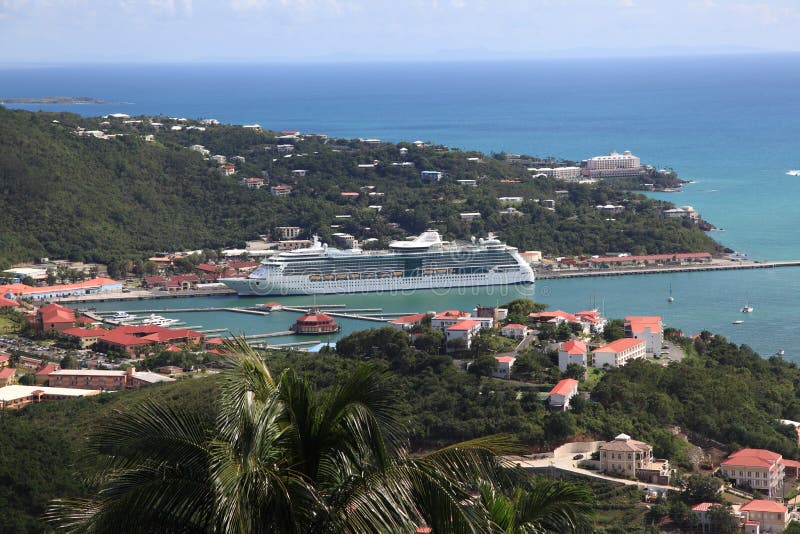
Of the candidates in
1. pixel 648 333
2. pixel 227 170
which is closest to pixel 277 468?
pixel 648 333

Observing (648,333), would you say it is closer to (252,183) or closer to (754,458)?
(754,458)

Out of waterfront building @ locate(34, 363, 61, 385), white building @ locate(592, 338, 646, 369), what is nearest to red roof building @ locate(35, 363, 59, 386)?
waterfront building @ locate(34, 363, 61, 385)

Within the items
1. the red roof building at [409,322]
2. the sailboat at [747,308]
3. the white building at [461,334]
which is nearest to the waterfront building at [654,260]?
the sailboat at [747,308]

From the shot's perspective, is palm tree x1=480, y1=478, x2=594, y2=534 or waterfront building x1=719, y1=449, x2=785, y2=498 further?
waterfront building x1=719, y1=449, x2=785, y2=498

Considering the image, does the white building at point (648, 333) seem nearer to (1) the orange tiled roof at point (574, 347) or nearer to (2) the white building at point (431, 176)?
(1) the orange tiled roof at point (574, 347)

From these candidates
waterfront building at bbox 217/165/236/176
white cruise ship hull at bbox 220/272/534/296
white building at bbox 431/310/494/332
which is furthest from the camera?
waterfront building at bbox 217/165/236/176

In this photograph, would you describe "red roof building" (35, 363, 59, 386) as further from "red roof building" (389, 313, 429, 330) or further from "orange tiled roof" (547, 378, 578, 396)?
"orange tiled roof" (547, 378, 578, 396)

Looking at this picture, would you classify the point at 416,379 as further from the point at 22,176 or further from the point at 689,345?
the point at 22,176
